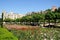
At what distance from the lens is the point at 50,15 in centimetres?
4809

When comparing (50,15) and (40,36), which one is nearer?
(40,36)

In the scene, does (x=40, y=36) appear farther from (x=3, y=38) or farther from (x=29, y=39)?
(x=3, y=38)

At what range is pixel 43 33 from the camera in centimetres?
854

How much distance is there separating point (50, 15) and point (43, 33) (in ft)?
131

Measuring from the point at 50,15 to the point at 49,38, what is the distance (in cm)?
4026

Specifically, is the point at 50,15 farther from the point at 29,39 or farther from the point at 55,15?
the point at 29,39

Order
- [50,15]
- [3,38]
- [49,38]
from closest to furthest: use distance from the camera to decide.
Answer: [3,38], [49,38], [50,15]

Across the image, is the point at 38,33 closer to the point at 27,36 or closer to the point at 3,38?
the point at 27,36

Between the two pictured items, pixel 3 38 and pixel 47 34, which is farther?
pixel 47 34

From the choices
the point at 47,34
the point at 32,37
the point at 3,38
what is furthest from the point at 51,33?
the point at 3,38

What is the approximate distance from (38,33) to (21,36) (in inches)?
27.6

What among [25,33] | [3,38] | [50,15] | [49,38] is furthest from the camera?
[50,15]

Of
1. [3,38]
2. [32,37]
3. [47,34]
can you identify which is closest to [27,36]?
[32,37]

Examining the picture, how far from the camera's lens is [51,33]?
8.30 m
